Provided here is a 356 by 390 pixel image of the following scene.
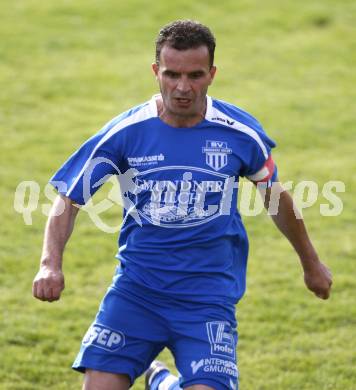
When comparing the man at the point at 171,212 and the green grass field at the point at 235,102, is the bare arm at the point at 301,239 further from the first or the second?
the green grass field at the point at 235,102

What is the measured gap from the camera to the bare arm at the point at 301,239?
6363 mm

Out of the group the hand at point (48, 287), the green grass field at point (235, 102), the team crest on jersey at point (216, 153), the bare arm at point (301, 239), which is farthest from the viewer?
the green grass field at point (235, 102)

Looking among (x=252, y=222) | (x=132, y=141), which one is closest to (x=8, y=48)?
(x=252, y=222)

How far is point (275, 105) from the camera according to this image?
14.0m

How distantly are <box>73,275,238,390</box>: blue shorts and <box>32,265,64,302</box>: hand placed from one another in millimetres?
557

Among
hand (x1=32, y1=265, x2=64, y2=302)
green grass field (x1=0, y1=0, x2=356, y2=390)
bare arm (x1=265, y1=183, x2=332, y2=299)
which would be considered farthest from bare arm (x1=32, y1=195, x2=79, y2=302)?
green grass field (x1=0, y1=0, x2=356, y2=390)

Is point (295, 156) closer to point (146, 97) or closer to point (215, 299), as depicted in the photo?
point (146, 97)

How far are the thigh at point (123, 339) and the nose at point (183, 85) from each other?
3.90 feet

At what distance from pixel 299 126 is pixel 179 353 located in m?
7.71

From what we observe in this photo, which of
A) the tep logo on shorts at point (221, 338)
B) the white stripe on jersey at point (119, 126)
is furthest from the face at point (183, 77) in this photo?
the tep logo on shorts at point (221, 338)

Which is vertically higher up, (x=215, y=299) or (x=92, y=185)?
(x=92, y=185)

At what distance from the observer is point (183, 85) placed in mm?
5910

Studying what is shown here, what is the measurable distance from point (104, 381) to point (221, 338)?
67 centimetres

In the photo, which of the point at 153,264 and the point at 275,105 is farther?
the point at 275,105
